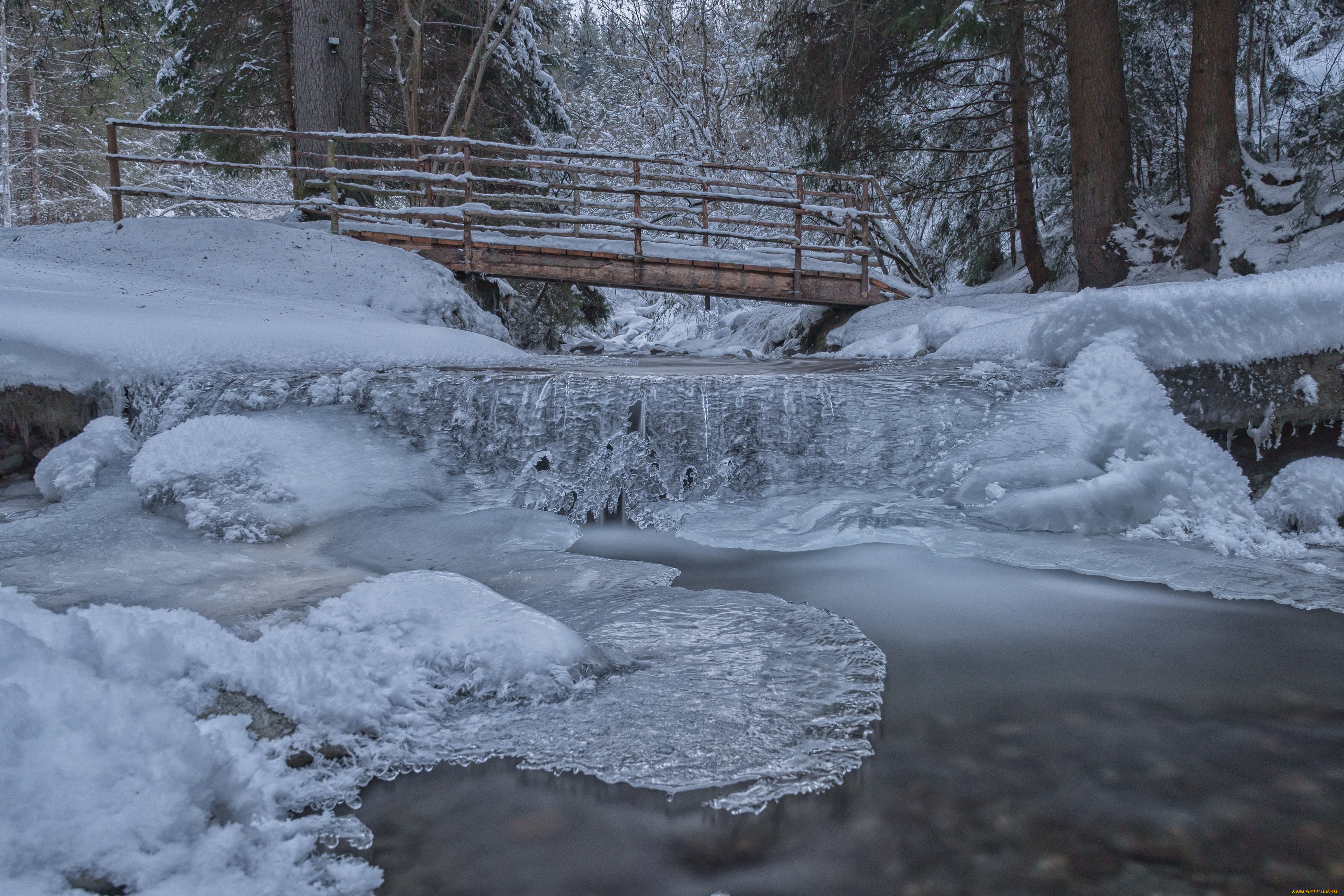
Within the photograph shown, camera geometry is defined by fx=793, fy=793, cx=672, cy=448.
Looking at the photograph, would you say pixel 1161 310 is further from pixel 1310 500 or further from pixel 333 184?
pixel 333 184

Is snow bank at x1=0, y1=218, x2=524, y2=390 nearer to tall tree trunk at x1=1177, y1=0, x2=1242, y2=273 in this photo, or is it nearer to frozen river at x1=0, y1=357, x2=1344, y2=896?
frozen river at x1=0, y1=357, x2=1344, y2=896

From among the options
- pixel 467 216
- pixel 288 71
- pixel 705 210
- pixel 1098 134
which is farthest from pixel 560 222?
pixel 1098 134

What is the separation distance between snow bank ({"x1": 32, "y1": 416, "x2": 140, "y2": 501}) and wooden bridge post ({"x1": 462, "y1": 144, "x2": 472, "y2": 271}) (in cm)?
525

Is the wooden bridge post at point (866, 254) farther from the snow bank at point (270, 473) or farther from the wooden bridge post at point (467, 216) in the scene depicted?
the snow bank at point (270, 473)

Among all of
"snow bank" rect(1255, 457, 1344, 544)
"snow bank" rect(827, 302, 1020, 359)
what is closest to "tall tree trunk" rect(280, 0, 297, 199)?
"snow bank" rect(827, 302, 1020, 359)

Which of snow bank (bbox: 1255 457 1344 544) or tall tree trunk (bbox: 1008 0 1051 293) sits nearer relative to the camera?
snow bank (bbox: 1255 457 1344 544)

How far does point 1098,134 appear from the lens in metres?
8.56

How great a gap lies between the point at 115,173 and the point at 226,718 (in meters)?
10.1

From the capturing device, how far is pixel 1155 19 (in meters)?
10.2

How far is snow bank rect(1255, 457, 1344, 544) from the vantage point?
14.4 feet

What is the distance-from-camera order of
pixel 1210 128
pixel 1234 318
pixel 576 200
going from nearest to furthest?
pixel 1234 318 → pixel 1210 128 → pixel 576 200

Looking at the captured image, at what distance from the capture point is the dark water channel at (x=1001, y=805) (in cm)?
175

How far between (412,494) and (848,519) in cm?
261

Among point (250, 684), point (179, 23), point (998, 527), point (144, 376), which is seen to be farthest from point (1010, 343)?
point (179, 23)
